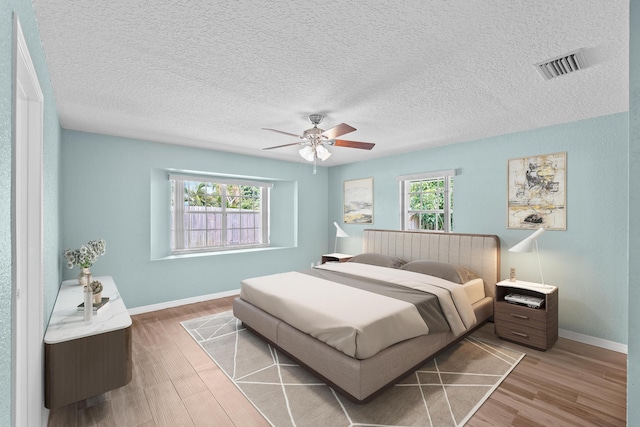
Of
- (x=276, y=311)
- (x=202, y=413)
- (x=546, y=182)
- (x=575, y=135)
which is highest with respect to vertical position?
(x=575, y=135)

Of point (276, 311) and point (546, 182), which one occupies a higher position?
point (546, 182)

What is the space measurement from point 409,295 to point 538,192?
6.75 ft

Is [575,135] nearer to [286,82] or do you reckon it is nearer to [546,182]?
[546,182]

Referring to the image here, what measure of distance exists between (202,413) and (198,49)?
96.9 inches

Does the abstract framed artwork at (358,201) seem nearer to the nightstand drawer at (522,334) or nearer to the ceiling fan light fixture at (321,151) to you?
the ceiling fan light fixture at (321,151)

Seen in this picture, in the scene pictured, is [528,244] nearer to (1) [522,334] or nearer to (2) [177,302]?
(1) [522,334]

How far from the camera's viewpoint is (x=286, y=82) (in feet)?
7.52

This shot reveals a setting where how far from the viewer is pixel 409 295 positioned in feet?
9.81

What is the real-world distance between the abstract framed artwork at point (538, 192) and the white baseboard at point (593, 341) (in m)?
1.18

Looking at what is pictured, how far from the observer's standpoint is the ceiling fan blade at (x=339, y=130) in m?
2.60

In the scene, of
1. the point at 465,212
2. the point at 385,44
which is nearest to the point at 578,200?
the point at 465,212

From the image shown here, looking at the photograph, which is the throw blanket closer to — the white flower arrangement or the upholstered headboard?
the upholstered headboard

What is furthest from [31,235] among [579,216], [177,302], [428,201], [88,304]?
[579,216]

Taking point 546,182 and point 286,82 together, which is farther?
point 546,182
